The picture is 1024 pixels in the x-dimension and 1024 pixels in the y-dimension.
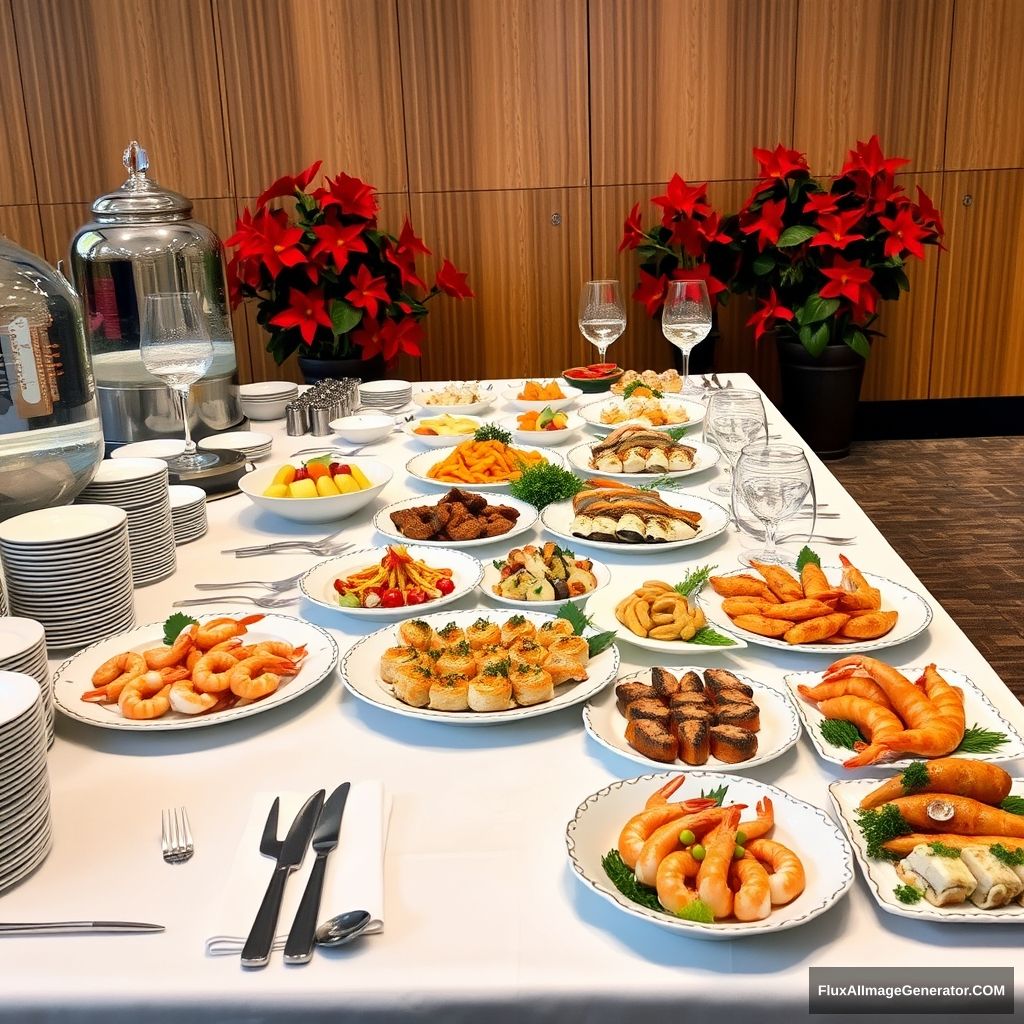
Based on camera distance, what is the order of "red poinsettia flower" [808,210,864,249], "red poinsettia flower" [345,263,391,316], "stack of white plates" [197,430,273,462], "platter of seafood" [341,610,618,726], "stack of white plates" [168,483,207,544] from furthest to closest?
"red poinsettia flower" [808,210,864,249] < "red poinsettia flower" [345,263,391,316] < "stack of white plates" [197,430,273,462] < "stack of white plates" [168,483,207,544] < "platter of seafood" [341,610,618,726]

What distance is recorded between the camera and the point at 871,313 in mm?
4910

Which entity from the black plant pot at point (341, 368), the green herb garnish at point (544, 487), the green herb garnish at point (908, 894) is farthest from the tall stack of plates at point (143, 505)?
the black plant pot at point (341, 368)

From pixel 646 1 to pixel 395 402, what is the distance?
8.94ft

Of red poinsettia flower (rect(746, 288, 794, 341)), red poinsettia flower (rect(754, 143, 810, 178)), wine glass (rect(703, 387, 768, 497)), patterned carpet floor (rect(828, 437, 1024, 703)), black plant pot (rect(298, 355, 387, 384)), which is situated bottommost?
patterned carpet floor (rect(828, 437, 1024, 703))

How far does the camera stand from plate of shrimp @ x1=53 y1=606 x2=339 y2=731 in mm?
1195

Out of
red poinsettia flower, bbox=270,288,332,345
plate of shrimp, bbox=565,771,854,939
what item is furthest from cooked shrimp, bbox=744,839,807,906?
red poinsettia flower, bbox=270,288,332,345

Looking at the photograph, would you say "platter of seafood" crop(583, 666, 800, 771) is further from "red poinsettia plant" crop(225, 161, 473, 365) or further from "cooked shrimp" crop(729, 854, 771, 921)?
"red poinsettia plant" crop(225, 161, 473, 365)

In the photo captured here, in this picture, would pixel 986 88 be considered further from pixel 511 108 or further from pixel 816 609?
pixel 816 609

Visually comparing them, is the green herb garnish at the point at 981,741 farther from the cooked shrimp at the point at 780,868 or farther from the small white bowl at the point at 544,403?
the small white bowl at the point at 544,403

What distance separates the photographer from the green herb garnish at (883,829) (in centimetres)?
92

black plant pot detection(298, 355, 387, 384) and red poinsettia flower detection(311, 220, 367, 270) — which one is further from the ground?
red poinsettia flower detection(311, 220, 367, 270)

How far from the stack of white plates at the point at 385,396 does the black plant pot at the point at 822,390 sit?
96.2 inches

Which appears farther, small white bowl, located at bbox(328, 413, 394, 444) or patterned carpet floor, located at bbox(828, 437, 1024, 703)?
patterned carpet floor, located at bbox(828, 437, 1024, 703)

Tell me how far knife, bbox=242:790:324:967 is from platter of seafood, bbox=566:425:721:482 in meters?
1.21
